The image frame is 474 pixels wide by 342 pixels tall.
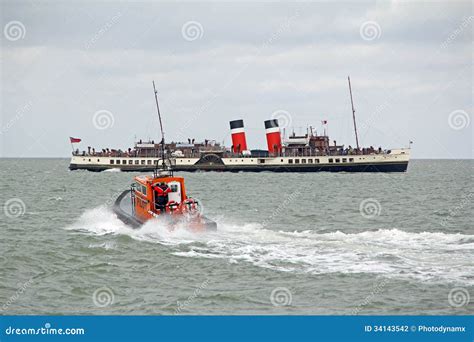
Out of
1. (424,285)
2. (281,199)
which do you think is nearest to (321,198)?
(281,199)

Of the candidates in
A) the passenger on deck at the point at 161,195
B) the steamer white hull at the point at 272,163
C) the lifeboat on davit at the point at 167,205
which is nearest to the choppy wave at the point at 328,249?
the lifeboat on davit at the point at 167,205

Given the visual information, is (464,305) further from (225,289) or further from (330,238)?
(330,238)

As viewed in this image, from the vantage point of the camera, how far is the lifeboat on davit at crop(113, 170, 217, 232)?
97.1 ft

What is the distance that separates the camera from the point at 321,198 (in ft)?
192

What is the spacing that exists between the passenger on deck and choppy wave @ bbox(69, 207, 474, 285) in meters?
0.99

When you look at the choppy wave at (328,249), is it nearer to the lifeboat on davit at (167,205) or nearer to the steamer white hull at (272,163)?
the lifeboat on davit at (167,205)

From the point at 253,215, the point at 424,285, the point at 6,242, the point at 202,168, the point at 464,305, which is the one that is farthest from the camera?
the point at 202,168

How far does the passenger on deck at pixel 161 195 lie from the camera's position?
1225 inches

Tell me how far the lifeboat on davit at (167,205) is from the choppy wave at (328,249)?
1.30ft

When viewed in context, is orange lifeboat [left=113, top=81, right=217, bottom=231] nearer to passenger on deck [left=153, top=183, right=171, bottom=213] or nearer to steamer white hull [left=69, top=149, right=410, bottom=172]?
passenger on deck [left=153, top=183, right=171, bottom=213]

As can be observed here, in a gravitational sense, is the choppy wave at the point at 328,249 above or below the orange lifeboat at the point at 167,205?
below

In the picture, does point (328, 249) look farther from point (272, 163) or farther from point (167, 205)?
point (272, 163)

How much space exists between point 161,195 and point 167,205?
29.7 inches

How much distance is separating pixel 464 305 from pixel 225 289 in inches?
279
